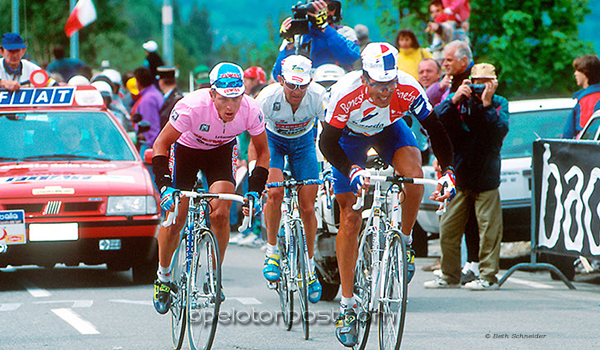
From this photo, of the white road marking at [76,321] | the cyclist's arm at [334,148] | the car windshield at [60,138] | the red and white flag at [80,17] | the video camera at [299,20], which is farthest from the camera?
the red and white flag at [80,17]

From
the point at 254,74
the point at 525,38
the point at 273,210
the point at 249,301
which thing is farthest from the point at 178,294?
the point at 525,38

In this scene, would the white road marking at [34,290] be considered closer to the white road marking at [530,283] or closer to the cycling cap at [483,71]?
the cycling cap at [483,71]

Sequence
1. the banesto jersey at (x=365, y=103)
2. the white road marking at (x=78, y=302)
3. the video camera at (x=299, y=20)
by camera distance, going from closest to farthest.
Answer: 1. the banesto jersey at (x=365, y=103)
2. the white road marking at (x=78, y=302)
3. the video camera at (x=299, y=20)

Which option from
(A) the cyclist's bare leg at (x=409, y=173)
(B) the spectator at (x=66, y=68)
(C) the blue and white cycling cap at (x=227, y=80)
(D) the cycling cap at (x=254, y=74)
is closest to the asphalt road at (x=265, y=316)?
(A) the cyclist's bare leg at (x=409, y=173)

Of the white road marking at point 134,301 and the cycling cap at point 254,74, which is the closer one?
the white road marking at point 134,301

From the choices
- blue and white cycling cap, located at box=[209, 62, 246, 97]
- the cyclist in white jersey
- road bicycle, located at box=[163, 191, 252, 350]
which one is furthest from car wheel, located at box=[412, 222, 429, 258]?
blue and white cycling cap, located at box=[209, 62, 246, 97]

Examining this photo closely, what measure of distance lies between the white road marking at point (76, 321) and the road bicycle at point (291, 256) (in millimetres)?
1472

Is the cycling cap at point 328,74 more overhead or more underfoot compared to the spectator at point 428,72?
more underfoot

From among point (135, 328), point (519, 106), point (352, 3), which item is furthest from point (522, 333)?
point (352, 3)

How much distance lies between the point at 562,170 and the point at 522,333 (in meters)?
2.86

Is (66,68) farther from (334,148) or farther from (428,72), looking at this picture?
(334,148)

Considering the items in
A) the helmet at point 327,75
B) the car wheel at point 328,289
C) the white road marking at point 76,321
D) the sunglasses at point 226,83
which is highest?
the helmet at point 327,75

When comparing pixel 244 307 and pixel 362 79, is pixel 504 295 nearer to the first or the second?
pixel 244 307

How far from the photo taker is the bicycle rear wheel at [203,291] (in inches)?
267
